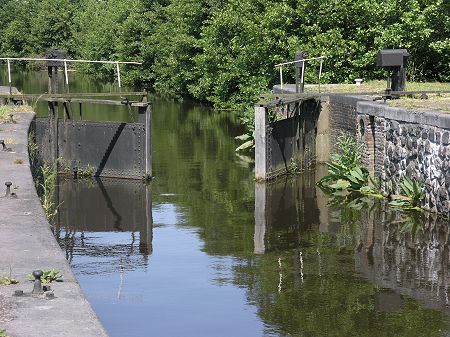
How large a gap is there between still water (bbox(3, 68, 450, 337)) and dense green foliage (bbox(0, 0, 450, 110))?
1131 centimetres

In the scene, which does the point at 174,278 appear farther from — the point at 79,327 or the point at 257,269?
the point at 79,327

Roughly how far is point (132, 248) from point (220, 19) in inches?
1093

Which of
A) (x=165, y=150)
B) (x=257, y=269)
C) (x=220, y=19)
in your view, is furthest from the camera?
(x=220, y=19)

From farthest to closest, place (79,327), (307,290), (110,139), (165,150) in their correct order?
(165,150)
(110,139)
(307,290)
(79,327)

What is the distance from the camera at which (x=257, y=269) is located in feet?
53.2

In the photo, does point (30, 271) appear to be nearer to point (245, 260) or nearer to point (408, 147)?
point (245, 260)

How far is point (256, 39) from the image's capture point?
40250mm

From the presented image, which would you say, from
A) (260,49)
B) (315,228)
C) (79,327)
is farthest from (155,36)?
(79,327)

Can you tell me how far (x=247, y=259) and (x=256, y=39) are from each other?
79.5ft

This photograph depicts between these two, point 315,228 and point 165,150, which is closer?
point 315,228

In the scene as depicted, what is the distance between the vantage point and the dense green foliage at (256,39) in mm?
35812

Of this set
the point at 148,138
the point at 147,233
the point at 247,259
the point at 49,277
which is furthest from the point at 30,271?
the point at 148,138

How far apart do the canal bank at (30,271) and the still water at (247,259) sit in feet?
6.56

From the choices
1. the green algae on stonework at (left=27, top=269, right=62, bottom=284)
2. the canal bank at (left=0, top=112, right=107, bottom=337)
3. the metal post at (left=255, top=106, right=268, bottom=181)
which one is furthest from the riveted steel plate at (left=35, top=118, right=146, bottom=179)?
the green algae on stonework at (left=27, top=269, right=62, bottom=284)
